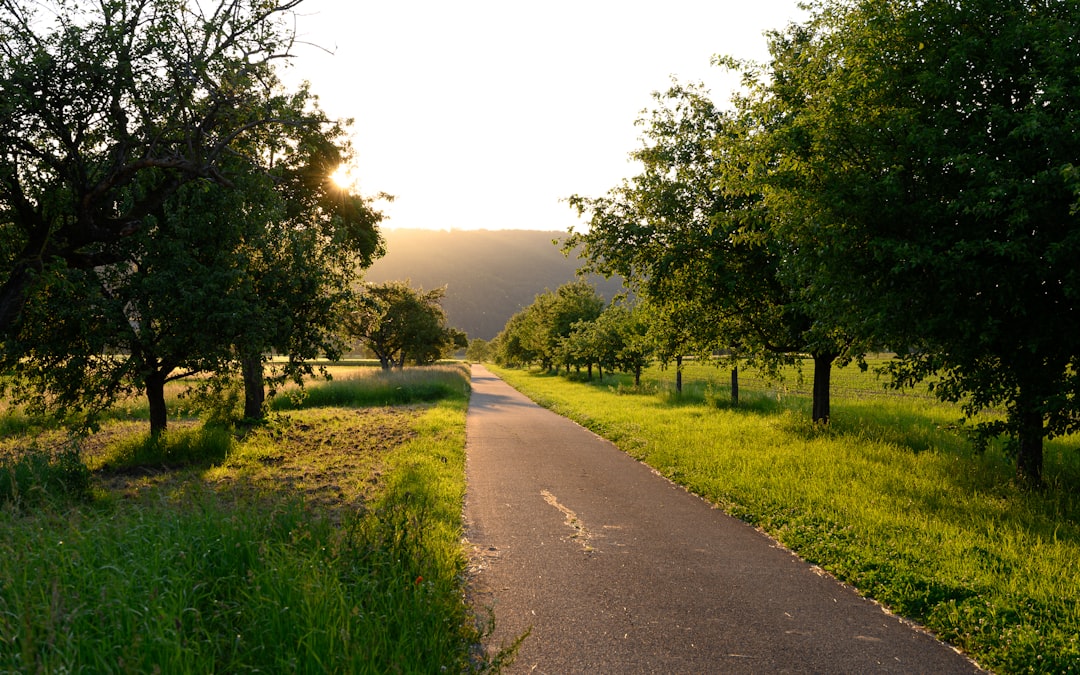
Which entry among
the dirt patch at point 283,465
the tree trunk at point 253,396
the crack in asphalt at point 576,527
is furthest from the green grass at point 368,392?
the crack in asphalt at point 576,527

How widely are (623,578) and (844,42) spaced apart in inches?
352

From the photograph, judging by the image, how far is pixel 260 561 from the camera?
4.11 m

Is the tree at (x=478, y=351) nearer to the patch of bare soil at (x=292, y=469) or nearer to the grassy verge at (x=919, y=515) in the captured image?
the patch of bare soil at (x=292, y=469)

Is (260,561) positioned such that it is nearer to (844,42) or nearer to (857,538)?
(857,538)

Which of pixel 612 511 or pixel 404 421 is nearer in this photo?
pixel 612 511

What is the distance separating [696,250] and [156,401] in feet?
43.3

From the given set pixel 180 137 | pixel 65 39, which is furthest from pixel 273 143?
pixel 65 39

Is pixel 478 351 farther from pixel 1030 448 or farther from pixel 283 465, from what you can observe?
pixel 1030 448

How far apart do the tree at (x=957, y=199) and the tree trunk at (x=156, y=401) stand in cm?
1313

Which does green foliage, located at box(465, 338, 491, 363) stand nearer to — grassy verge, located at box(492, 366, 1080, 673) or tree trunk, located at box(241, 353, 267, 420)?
tree trunk, located at box(241, 353, 267, 420)

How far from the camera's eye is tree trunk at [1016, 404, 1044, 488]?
7.77 metres

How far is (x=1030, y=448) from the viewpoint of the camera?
8.33 meters

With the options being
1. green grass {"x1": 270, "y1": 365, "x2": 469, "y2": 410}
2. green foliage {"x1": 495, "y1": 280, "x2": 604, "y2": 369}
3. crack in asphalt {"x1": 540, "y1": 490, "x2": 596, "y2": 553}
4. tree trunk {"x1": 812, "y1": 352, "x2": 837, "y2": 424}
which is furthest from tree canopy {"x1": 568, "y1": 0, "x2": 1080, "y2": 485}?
green foliage {"x1": 495, "y1": 280, "x2": 604, "y2": 369}

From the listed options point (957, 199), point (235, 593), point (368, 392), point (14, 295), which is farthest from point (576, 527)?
point (368, 392)
